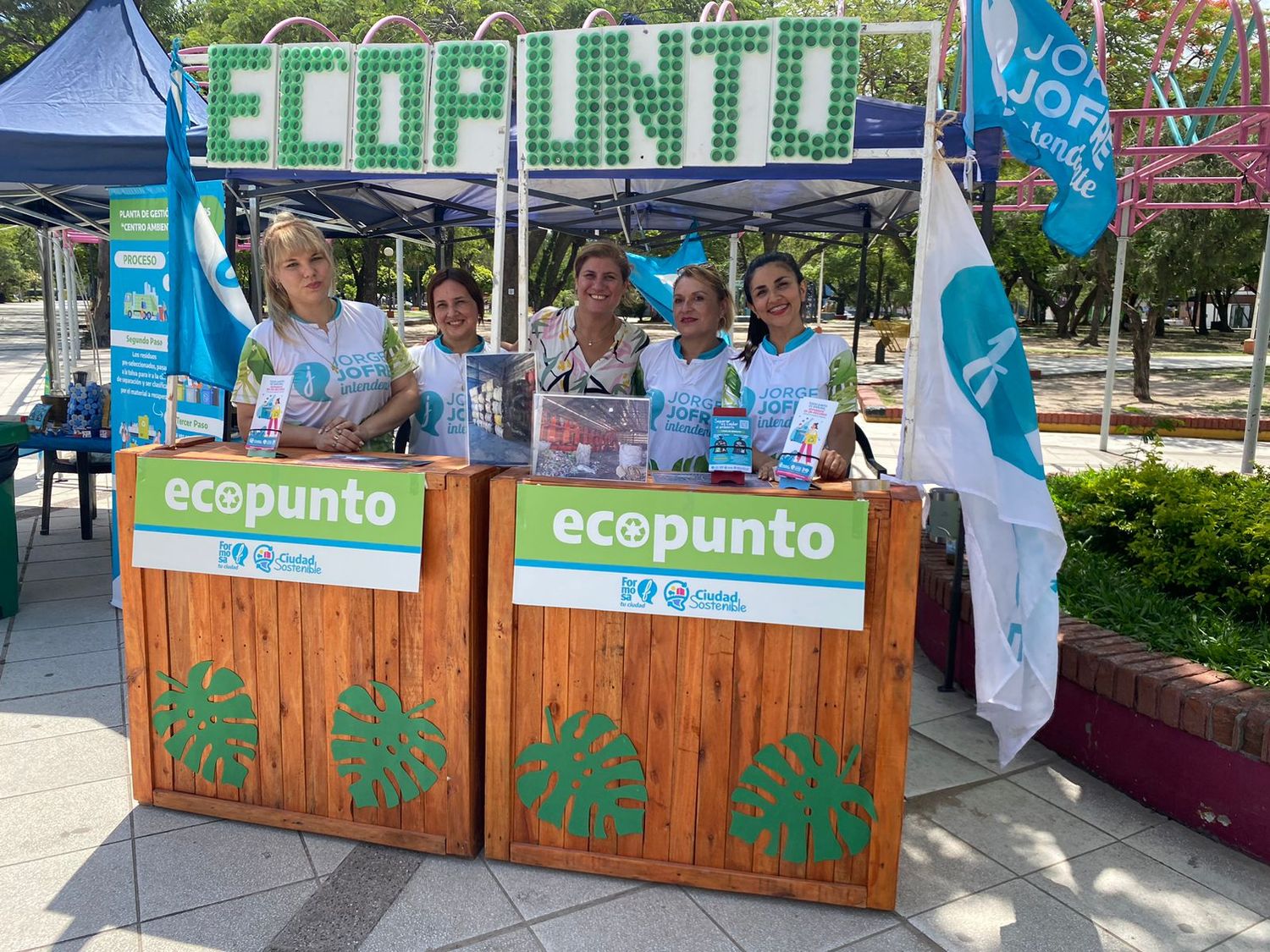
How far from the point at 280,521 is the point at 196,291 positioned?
1193 mm

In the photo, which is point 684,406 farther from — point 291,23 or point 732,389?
point 291,23

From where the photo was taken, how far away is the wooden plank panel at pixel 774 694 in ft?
8.41

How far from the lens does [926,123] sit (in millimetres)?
2787

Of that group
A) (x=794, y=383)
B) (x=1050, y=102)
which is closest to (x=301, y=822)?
(x=794, y=383)

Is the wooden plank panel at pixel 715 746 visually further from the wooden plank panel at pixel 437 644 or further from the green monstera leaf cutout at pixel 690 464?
the green monstera leaf cutout at pixel 690 464

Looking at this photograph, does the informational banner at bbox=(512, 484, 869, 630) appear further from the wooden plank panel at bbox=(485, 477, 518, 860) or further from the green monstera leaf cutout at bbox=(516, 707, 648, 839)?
the green monstera leaf cutout at bbox=(516, 707, 648, 839)

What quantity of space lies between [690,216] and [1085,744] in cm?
519

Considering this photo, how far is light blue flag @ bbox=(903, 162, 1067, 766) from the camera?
110 inches

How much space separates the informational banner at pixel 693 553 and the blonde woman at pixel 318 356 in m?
0.90

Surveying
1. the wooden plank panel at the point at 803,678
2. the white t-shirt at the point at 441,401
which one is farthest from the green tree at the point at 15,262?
the wooden plank panel at the point at 803,678

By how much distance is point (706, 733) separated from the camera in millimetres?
2645

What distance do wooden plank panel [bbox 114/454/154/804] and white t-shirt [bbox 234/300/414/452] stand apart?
0.44 m

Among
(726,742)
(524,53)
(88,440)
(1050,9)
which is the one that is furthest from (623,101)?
(88,440)

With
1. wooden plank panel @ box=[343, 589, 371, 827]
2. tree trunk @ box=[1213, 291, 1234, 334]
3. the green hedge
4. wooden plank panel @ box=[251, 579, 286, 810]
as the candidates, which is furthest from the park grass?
tree trunk @ box=[1213, 291, 1234, 334]
